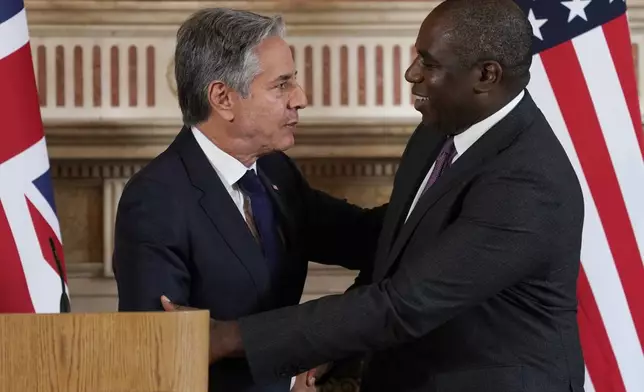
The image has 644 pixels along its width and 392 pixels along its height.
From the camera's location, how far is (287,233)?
2.08 metres

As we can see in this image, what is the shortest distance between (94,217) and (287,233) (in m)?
1.10

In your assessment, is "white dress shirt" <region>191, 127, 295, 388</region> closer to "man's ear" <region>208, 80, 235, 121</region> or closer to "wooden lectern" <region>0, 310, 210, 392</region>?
"man's ear" <region>208, 80, 235, 121</region>

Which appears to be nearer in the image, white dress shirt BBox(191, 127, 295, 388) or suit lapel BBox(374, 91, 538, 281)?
suit lapel BBox(374, 91, 538, 281)

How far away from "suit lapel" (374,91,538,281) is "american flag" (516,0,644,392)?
78 cm

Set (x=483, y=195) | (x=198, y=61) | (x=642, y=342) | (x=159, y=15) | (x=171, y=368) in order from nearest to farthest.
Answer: (x=171, y=368), (x=483, y=195), (x=198, y=61), (x=642, y=342), (x=159, y=15)

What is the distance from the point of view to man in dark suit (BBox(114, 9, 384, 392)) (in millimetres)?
1901

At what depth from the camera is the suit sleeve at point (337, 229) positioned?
222 cm

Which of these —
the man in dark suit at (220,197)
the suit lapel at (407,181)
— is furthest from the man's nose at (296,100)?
the suit lapel at (407,181)

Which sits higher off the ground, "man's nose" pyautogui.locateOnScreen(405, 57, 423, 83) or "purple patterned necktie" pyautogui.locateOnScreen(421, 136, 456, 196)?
"man's nose" pyautogui.locateOnScreen(405, 57, 423, 83)

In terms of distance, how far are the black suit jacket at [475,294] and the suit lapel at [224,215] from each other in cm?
23

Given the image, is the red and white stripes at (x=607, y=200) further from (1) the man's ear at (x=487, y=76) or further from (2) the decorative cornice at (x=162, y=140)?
(1) the man's ear at (x=487, y=76)

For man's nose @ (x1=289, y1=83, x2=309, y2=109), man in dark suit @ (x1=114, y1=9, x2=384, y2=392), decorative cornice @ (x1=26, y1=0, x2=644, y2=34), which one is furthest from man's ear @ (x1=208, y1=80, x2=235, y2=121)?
decorative cornice @ (x1=26, y1=0, x2=644, y2=34)

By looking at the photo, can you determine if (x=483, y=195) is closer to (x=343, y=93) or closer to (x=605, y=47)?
(x=605, y=47)

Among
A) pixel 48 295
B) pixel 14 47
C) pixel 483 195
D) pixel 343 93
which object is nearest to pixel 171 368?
pixel 483 195
